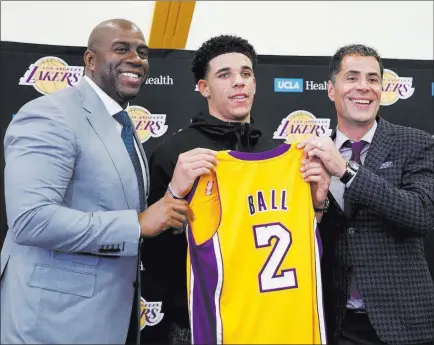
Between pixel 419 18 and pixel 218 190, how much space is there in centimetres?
293

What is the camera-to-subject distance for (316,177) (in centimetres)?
152

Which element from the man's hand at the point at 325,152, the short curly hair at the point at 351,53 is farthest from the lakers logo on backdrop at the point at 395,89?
the man's hand at the point at 325,152

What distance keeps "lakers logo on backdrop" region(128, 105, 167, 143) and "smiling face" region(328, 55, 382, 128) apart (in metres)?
1.24

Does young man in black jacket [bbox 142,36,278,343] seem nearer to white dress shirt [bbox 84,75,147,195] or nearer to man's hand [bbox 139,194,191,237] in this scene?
white dress shirt [bbox 84,75,147,195]

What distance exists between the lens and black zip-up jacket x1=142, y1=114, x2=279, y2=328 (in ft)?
5.70

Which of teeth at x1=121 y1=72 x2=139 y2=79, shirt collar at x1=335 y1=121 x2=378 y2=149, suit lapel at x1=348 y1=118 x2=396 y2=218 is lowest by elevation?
suit lapel at x1=348 y1=118 x2=396 y2=218

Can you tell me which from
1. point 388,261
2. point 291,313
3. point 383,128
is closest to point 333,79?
point 383,128

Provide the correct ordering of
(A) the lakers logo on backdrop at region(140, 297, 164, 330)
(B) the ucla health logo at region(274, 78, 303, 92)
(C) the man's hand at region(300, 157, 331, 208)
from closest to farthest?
(C) the man's hand at region(300, 157, 331, 208) → (A) the lakers logo on backdrop at region(140, 297, 164, 330) → (B) the ucla health logo at region(274, 78, 303, 92)

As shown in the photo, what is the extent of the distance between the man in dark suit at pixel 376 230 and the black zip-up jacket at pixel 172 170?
0.98ft

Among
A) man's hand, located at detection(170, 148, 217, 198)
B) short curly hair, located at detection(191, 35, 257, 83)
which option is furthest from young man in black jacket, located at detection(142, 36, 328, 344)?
man's hand, located at detection(170, 148, 217, 198)

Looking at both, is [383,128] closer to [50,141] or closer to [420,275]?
[420,275]

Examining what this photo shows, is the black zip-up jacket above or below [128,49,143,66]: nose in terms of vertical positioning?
below

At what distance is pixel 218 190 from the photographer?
4.91 ft

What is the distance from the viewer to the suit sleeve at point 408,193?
1588 mm
